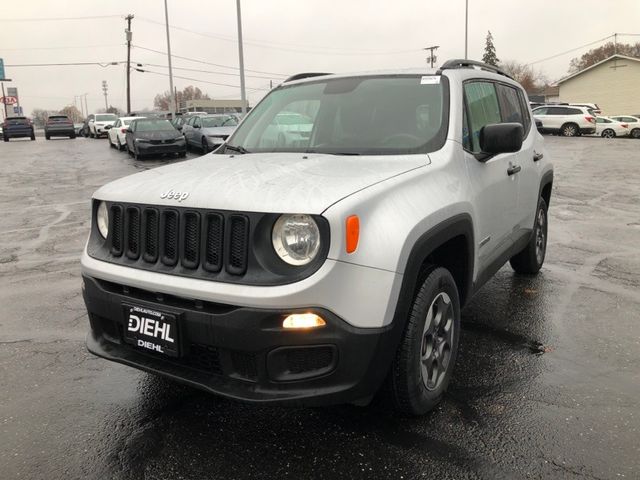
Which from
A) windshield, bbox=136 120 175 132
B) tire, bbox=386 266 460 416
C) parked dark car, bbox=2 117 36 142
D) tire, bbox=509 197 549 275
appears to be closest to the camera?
tire, bbox=386 266 460 416

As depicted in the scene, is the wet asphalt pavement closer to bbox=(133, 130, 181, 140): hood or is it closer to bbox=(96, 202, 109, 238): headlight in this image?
bbox=(96, 202, 109, 238): headlight

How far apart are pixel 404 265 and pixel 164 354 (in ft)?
4.05

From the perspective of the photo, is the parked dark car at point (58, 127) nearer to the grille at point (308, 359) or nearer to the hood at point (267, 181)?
the hood at point (267, 181)

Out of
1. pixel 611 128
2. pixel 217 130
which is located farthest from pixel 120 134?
pixel 611 128

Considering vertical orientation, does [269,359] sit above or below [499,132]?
below

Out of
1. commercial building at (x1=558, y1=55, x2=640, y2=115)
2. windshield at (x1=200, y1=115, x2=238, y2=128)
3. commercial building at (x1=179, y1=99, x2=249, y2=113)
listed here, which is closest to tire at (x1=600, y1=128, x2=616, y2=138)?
commercial building at (x1=558, y1=55, x2=640, y2=115)

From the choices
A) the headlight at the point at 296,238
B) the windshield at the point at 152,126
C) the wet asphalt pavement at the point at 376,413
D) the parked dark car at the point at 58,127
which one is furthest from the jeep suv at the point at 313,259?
the parked dark car at the point at 58,127

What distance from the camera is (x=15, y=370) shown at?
Result: 3783 millimetres

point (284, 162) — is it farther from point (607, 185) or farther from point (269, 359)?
point (607, 185)

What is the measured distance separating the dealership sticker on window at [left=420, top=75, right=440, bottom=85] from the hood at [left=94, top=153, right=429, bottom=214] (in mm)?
781

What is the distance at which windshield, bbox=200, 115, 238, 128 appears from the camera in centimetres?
2073

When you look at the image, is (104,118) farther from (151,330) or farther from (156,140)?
(151,330)

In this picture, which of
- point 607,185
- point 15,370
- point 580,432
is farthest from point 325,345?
point 607,185

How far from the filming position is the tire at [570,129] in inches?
1233
